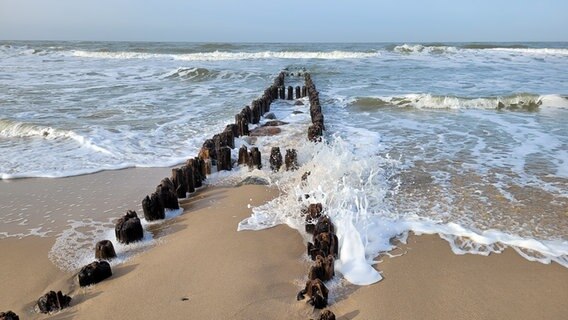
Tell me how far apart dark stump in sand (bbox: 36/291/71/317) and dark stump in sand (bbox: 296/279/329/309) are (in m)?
1.60

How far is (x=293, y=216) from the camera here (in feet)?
14.8

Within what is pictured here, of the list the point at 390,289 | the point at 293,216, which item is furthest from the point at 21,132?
the point at 390,289

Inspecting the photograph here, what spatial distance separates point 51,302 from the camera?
3.04m

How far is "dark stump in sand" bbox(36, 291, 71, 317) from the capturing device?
9.96 ft

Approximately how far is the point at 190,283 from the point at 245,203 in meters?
1.74

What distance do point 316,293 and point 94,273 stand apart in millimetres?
1670

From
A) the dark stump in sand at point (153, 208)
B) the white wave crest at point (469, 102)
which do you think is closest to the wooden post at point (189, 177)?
the dark stump in sand at point (153, 208)

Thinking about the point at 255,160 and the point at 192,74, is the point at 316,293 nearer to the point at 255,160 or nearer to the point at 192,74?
the point at 255,160

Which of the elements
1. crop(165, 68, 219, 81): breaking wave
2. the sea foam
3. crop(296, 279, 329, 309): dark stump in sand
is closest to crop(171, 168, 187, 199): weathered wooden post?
the sea foam

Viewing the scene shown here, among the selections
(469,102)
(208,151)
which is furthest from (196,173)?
(469,102)

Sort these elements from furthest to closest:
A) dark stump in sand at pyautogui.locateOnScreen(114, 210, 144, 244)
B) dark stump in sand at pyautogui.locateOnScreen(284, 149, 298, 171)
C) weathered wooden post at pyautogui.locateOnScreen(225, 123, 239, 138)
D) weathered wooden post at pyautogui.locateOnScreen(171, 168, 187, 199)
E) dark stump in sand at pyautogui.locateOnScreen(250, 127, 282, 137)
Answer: dark stump in sand at pyautogui.locateOnScreen(250, 127, 282, 137), weathered wooden post at pyautogui.locateOnScreen(225, 123, 239, 138), dark stump in sand at pyautogui.locateOnScreen(284, 149, 298, 171), weathered wooden post at pyautogui.locateOnScreen(171, 168, 187, 199), dark stump in sand at pyautogui.locateOnScreen(114, 210, 144, 244)

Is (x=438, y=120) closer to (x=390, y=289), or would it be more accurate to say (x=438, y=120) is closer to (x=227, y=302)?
(x=390, y=289)

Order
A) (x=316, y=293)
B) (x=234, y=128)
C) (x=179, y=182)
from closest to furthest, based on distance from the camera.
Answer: (x=316, y=293)
(x=179, y=182)
(x=234, y=128)

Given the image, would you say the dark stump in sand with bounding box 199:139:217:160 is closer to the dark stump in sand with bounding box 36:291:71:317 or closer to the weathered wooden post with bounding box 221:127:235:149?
the weathered wooden post with bounding box 221:127:235:149
